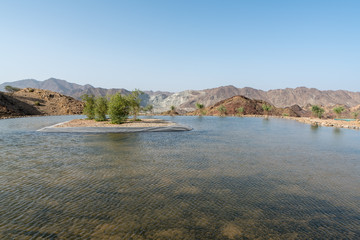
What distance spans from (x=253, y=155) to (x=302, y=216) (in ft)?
44.1

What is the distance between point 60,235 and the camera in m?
8.36

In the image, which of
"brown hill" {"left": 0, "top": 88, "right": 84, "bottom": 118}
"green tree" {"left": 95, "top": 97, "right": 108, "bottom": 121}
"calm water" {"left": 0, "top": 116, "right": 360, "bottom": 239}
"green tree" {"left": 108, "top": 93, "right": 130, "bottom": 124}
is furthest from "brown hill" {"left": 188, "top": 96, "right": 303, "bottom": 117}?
"calm water" {"left": 0, "top": 116, "right": 360, "bottom": 239}

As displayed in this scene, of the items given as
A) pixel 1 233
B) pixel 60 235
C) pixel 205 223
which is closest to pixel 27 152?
pixel 1 233

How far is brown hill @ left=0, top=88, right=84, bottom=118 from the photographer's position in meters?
92.1

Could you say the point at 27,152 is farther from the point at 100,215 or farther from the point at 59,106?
the point at 59,106

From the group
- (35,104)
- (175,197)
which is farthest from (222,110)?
(175,197)

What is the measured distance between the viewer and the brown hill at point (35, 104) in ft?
302

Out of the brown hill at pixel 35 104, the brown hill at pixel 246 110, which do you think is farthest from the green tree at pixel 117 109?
the brown hill at pixel 246 110

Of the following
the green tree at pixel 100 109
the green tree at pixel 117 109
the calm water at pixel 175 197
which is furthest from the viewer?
the green tree at pixel 100 109

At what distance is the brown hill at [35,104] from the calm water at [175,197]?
90.4 m

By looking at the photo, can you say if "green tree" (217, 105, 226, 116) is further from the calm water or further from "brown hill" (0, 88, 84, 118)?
the calm water

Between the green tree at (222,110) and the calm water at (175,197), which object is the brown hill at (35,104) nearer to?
the green tree at (222,110)

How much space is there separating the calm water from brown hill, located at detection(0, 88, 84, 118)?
297 ft

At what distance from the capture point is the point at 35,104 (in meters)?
113
